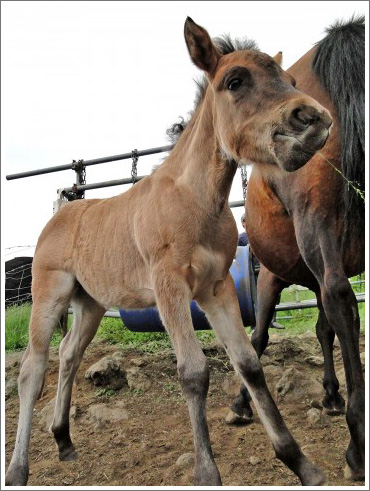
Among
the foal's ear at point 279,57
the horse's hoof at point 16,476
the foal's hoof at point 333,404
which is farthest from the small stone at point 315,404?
the foal's ear at point 279,57

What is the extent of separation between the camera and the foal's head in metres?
2.67

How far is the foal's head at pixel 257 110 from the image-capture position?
8.76 ft

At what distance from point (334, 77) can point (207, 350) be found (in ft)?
13.5

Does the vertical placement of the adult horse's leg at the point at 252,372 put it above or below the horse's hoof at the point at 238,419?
above

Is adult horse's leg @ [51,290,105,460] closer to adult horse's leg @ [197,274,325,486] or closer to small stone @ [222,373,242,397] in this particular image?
adult horse's leg @ [197,274,325,486]

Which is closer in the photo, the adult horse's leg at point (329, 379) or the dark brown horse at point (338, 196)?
the dark brown horse at point (338, 196)

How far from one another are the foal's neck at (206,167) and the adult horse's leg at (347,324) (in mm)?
632

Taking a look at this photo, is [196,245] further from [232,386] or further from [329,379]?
[232,386]

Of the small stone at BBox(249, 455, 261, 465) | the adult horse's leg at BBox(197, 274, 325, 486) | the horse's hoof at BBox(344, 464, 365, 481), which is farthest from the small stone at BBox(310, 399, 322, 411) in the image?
the adult horse's leg at BBox(197, 274, 325, 486)

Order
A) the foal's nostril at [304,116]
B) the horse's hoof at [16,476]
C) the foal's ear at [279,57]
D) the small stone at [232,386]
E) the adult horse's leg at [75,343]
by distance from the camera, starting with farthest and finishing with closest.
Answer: the small stone at [232,386] < the adult horse's leg at [75,343] < the foal's ear at [279,57] < the horse's hoof at [16,476] < the foal's nostril at [304,116]

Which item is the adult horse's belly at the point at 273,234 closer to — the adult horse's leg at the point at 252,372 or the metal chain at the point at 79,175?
the adult horse's leg at the point at 252,372

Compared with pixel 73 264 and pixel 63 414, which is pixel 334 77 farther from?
pixel 63 414

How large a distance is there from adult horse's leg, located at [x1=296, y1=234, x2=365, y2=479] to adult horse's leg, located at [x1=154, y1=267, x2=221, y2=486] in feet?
2.74

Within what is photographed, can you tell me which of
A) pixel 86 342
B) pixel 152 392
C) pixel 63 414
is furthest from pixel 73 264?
pixel 152 392
